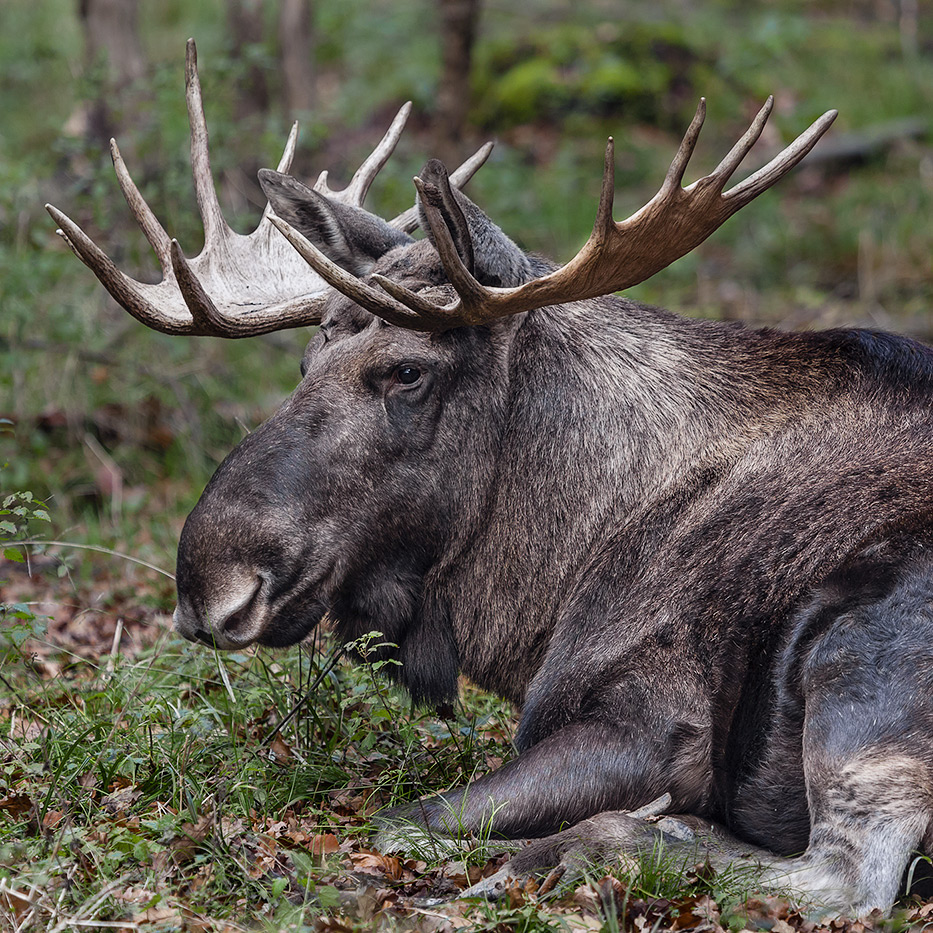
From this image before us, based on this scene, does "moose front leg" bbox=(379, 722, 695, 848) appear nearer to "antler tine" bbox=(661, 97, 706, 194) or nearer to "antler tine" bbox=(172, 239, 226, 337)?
"antler tine" bbox=(661, 97, 706, 194)

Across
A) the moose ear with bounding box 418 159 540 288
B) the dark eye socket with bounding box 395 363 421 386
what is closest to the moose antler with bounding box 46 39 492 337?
the dark eye socket with bounding box 395 363 421 386

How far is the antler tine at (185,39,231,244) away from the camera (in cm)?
489

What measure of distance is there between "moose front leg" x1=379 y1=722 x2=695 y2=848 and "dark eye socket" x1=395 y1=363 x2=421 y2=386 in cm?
127

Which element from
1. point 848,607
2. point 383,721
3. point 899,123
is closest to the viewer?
point 848,607

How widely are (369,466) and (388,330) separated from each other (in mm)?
466

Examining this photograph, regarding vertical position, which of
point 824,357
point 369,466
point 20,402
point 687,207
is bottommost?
point 20,402

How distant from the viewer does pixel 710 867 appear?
355 cm

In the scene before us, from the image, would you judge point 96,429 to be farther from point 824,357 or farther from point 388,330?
point 824,357

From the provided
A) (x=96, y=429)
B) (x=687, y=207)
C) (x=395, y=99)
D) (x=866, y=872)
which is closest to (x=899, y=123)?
(x=395, y=99)

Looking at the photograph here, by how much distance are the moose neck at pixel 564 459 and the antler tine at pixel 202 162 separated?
1.43 m

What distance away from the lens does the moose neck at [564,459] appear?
4254 mm

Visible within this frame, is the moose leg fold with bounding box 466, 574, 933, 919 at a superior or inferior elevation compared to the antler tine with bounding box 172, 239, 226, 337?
inferior

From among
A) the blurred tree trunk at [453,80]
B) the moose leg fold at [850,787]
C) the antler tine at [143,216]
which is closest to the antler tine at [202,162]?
the antler tine at [143,216]

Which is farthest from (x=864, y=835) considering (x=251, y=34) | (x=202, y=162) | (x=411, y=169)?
(x=251, y=34)
